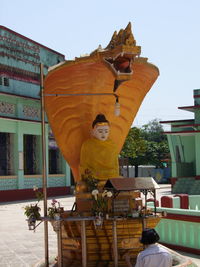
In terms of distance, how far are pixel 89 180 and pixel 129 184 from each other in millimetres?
902

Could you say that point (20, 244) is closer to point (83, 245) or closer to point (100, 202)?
point (83, 245)

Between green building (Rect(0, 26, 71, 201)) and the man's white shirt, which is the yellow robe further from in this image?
green building (Rect(0, 26, 71, 201))

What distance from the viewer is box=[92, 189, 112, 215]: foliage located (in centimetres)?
676

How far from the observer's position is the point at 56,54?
28578 millimetres

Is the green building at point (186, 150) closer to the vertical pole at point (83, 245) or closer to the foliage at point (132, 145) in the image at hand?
the foliage at point (132, 145)

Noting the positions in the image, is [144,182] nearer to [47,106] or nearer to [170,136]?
[47,106]

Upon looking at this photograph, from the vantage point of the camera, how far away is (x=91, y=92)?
7879 millimetres

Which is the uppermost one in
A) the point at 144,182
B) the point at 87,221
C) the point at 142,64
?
the point at 142,64

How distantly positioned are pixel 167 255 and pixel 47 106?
4.31 m

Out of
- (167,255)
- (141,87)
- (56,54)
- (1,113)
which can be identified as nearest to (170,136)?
(56,54)

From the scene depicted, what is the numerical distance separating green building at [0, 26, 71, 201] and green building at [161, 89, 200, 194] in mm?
7507

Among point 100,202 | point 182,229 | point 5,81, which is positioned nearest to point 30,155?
point 5,81

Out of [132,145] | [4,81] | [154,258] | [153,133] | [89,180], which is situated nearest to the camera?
[154,258]

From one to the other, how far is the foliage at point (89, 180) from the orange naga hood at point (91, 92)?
633 millimetres
